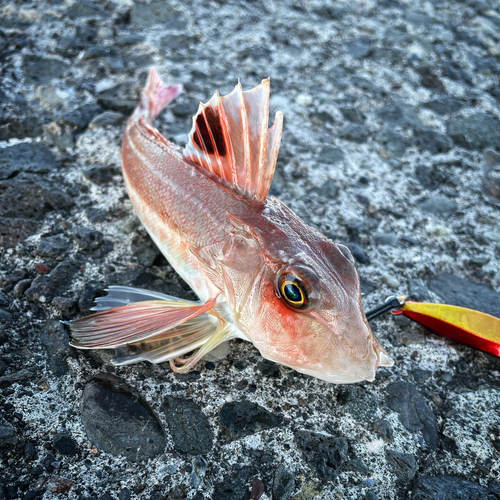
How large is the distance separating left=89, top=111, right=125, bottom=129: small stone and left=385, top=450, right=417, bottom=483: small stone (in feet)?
9.97

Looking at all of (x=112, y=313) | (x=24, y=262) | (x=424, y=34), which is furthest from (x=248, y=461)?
(x=424, y=34)

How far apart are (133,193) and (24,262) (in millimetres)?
753

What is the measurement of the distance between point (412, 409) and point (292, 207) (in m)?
1.56

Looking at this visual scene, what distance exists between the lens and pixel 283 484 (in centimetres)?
198

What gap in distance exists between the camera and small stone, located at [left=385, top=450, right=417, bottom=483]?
6.77 feet

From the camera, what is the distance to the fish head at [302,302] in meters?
1.89

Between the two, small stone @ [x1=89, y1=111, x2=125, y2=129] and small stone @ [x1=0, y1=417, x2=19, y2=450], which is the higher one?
small stone @ [x1=89, y1=111, x2=125, y2=129]

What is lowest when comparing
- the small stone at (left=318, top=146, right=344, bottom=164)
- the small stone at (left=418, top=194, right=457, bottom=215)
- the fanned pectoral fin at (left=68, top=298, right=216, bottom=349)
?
the small stone at (left=418, top=194, right=457, bottom=215)

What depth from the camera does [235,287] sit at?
7.08 feet

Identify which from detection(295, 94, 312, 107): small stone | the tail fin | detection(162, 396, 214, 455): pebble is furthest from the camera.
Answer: detection(295, 94, 312, 107): small stone

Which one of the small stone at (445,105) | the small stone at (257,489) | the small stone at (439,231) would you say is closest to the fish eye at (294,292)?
the small stone at (257,489)

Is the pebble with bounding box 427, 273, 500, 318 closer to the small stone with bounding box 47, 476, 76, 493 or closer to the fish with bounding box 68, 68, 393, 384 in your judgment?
the fish with bounding box 68, 68, 393, 384

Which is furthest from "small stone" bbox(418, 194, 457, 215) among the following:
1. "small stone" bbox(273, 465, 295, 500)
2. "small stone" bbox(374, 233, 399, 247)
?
"small stone" bbox(273, 465, 295, 500)

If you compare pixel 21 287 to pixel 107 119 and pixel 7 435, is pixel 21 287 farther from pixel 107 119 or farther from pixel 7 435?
pixel 107 119
